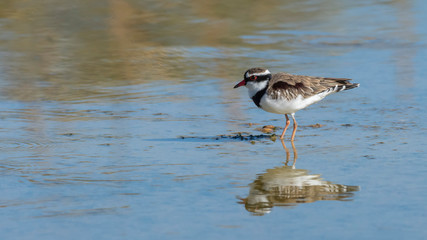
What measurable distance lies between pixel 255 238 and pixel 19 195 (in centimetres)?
238

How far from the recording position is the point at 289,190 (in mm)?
7191

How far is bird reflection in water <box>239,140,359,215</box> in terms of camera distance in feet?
22.2

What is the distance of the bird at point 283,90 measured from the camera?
959cm

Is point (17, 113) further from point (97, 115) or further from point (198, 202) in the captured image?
point (198, 202)

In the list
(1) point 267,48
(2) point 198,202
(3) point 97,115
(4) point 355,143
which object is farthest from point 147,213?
(1) point 267,48

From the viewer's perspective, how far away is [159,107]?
10.7 meters

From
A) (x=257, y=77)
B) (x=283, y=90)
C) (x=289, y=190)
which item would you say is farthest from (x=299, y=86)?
(x=289, y=190)

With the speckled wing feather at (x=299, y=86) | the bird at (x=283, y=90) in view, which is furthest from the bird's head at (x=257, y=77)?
the speckled wing feather at (x=299, y=86)

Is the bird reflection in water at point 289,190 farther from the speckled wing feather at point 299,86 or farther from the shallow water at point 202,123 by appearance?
the speckled wing feather at point 299,86

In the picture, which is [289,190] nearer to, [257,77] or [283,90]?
[283,90]

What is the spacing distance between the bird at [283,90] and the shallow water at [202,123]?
36 cm

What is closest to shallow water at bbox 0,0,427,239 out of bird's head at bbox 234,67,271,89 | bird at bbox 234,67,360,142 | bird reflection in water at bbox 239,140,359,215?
bird reflection in water at bbox 239,140,359,215

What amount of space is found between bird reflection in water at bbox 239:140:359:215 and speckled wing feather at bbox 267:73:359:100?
1.90 m

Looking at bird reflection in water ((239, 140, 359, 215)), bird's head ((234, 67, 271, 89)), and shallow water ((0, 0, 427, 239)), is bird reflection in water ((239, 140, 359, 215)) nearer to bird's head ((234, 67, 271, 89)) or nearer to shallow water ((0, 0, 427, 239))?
shallow water ((0, 0, 427, 239))
